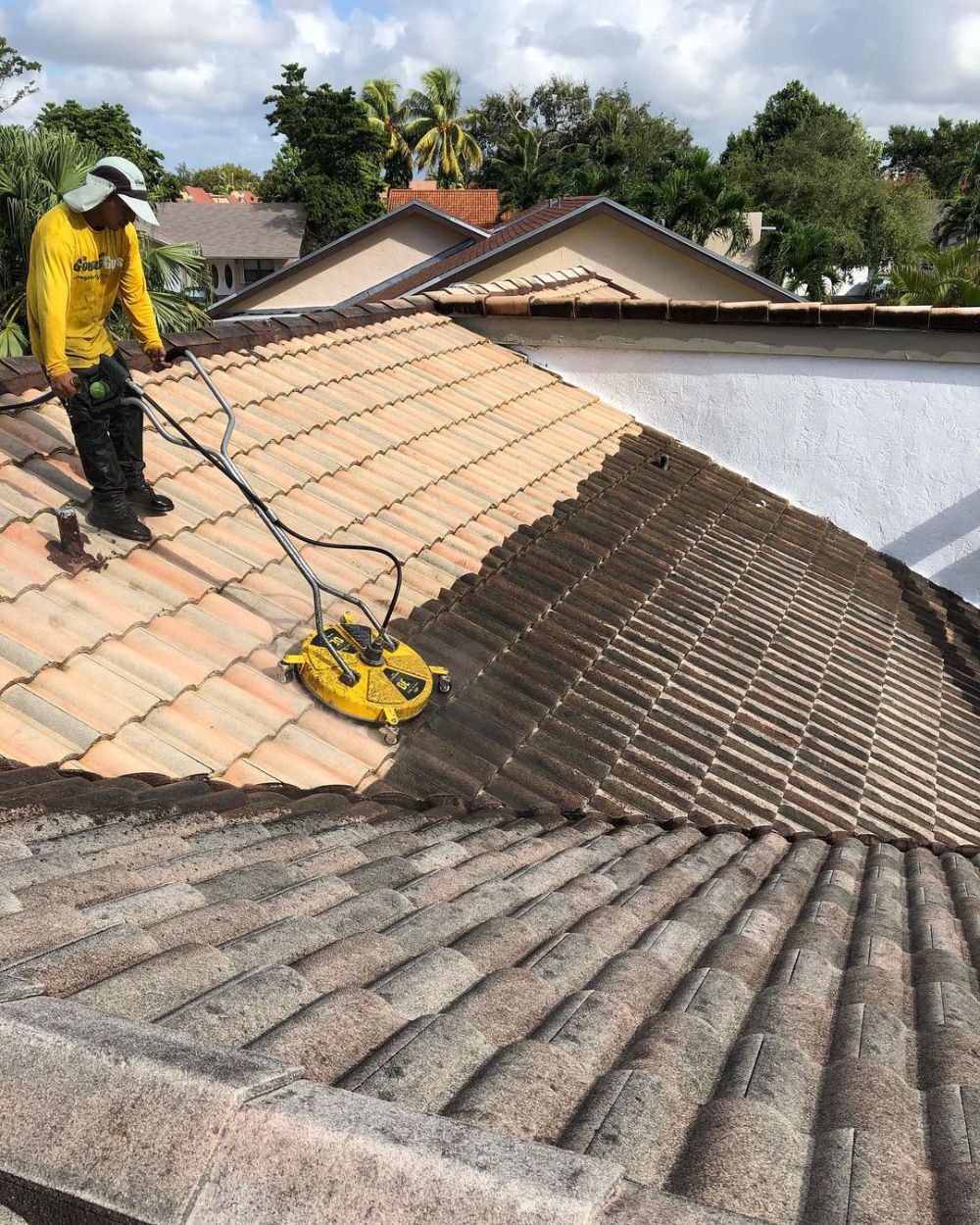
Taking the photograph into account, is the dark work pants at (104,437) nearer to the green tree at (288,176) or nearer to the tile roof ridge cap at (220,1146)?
the tile roof ridge cap at (220,1146)

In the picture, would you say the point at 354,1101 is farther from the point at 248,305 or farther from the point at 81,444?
the point at 248,305

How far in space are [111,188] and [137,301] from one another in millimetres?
761

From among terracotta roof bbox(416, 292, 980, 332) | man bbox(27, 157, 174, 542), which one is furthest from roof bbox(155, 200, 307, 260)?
man bbox(27, 157, 174, 542)

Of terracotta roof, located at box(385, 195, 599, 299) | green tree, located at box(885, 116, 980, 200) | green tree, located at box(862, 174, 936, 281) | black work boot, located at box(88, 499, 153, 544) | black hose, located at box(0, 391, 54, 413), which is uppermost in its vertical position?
green tree, located at box(885, 116, 980, 200)

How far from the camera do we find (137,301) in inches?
196

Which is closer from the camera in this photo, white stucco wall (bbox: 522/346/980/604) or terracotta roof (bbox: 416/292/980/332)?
terracotta roof (bbox: 416/292/980/332)

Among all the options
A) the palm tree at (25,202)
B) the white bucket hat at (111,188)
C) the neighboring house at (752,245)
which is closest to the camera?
the white bucket hat at (111,188)

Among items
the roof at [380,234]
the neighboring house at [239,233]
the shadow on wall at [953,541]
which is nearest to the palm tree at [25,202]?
the roof at [380,234]

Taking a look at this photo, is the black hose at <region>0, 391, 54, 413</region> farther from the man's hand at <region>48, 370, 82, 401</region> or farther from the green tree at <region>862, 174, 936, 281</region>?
the green tree at <region>862, 174, 936, 281</region>

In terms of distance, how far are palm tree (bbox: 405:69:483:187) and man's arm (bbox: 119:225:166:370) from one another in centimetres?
6406

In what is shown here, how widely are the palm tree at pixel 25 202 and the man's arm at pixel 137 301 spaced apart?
451 inches

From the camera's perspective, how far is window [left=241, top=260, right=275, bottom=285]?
50.9 meters

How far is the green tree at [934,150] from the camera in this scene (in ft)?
284

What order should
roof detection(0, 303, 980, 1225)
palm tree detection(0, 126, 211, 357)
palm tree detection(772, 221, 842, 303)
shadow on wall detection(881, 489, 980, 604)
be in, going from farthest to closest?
1. palm tree detection(772, 221, 842, 303)
2. palm tree detection(0, 126, 211, 357)
3. shadow on wall detection(881, 489, 980, 604)
4. roof detection(0, 303, 980, 1225)
